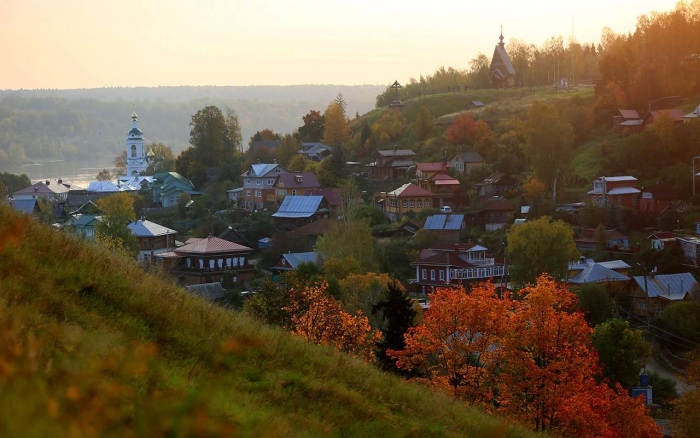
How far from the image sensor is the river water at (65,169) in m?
113

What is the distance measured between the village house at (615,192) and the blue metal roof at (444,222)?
6.96 meters

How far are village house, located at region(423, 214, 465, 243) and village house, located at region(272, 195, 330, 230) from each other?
31.3 feet

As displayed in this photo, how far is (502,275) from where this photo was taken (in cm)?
3844

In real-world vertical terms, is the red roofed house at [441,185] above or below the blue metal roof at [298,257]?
above

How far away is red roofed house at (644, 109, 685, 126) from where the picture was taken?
48812mm

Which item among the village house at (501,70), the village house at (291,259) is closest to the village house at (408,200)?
the village house at (291,259)

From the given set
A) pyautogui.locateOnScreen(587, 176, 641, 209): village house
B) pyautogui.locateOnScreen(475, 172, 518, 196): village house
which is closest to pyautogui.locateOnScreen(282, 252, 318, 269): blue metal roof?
pyautogui.locateOnScreen(475, 172, 518, 196): village house

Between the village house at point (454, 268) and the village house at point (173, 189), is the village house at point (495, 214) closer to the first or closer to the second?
the village house at point (454, 268)

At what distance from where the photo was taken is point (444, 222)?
145 ft

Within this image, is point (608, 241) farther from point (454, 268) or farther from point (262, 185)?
point (262, 185)

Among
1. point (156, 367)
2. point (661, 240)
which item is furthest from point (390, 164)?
point (156, 367)

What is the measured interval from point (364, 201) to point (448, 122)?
16699 millimetres

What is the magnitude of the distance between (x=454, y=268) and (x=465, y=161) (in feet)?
59.3

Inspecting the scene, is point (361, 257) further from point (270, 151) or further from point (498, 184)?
point (270, 151)
